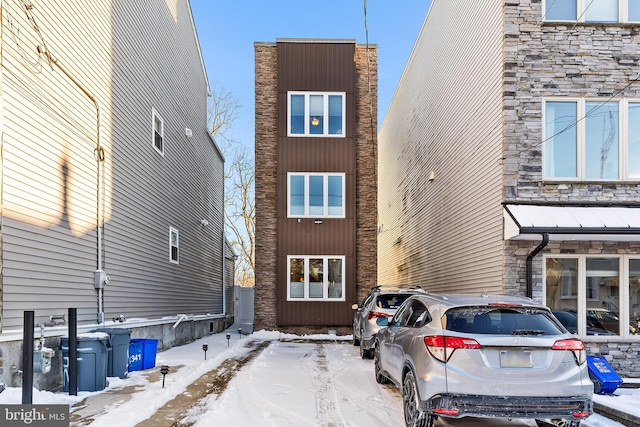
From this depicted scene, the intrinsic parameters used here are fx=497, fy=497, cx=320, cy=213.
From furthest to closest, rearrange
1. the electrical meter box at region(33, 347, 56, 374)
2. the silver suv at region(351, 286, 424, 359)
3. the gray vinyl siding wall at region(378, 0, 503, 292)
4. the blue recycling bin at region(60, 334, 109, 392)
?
the silver suv at region(351, 286, 424, 359) < the gray vinyl siding wall at region(378, 0, 503, 292) < the blue recycling bin at region(60, 334, 109, 392) < the electrical meter box at region(33, 347, 56, 374)

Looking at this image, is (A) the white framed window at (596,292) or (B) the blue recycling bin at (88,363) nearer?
(B) the blue recycling bin at (88,363)

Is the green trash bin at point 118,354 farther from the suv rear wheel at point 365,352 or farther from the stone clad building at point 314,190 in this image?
the stone clad building at point 314,190

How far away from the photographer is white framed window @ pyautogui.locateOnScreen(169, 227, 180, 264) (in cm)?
1405

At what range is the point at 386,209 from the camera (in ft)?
83.4

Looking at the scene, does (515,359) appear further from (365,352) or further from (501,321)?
(365,352)

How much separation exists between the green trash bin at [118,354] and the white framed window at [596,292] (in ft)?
24.7

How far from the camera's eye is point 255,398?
6.91 m

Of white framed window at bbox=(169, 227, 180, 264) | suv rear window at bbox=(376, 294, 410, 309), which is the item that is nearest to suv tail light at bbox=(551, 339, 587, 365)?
suv rear window at bbox=(376, 294, 410, 309)

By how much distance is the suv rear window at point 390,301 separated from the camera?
1067 cm

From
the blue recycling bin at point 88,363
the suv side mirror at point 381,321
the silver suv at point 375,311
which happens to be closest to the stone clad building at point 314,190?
the silver suv at point 375,311

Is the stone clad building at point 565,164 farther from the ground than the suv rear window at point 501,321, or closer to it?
farther from the ground

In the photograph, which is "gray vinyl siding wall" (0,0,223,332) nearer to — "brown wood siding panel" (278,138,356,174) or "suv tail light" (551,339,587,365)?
"brown wood siding panel" (278,138,356,174)

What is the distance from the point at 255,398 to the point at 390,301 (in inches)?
181

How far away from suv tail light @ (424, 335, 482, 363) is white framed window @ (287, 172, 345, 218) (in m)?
11.9
